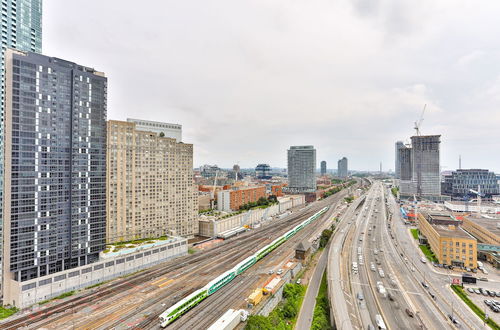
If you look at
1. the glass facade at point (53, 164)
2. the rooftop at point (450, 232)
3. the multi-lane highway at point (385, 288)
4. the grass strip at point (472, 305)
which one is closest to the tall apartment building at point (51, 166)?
the glass facade at point (53, 164)

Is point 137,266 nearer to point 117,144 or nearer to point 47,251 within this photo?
point 47,251

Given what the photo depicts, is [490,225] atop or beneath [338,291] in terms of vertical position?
atop

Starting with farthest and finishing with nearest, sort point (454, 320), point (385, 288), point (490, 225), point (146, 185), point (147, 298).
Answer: point (490, 225) < point (146, 185) < point (385, 288) < point (147, 298) < point (454, 320)

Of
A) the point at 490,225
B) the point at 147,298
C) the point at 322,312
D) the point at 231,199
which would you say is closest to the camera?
the point at 322,312

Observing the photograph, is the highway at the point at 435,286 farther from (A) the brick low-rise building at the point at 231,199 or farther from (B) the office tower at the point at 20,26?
(B) the office tower at the point at 20,26

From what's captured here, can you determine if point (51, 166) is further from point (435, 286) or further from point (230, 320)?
point (435, 286)

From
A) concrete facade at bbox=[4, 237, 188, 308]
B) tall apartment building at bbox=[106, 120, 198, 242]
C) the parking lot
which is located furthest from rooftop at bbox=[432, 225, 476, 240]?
tall apartment building at bbox=[106, 120, 198, 242]

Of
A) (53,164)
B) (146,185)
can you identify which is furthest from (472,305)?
(53,164)
